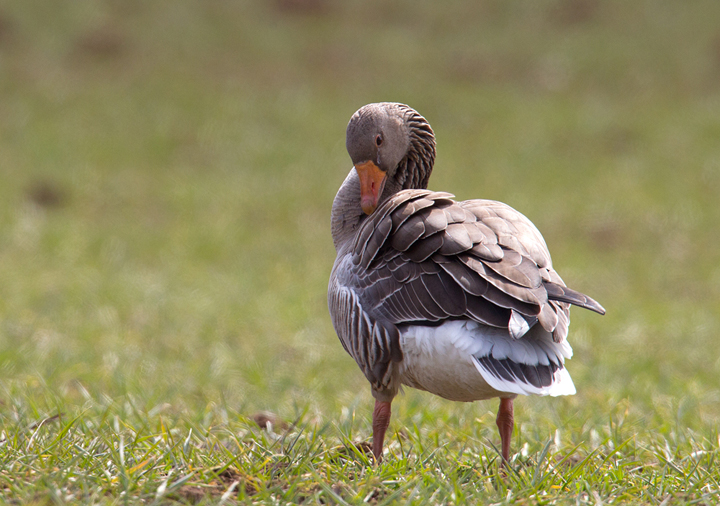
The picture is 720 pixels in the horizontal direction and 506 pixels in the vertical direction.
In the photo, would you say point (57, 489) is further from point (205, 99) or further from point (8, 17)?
point (8, 17)

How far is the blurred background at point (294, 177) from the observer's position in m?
6.80

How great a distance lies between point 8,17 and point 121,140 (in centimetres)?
565

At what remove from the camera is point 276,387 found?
6344 mm

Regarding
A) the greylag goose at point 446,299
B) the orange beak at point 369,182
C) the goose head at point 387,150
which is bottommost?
the greylag goose at point 446,299

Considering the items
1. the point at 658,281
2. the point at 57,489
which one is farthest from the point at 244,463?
the point at 658,281

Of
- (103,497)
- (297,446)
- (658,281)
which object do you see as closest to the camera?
(103,497)

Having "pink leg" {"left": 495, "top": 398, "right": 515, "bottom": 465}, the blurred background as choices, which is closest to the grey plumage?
"pink leg" {"left": 495, "top": 398, "right": 515, "bottom": 465}

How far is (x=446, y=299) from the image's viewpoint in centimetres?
325

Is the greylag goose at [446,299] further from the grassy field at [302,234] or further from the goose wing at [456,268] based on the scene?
the grassy field at [302,234]

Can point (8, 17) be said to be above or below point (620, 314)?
above

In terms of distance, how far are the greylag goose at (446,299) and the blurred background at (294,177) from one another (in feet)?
4.00

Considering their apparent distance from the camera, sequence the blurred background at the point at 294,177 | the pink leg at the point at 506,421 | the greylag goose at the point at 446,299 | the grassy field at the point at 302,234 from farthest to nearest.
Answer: the blurred background at the point at 294,177 → the pink leg at the point at 506,421 → the grassy field at the point at 302,234 → the greylag goose at the point at 446,299

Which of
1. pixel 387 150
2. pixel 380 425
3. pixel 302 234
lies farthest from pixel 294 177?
pixel 380 425

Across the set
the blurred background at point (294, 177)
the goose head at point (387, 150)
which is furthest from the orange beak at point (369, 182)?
the blurred background at point (294, 177)
